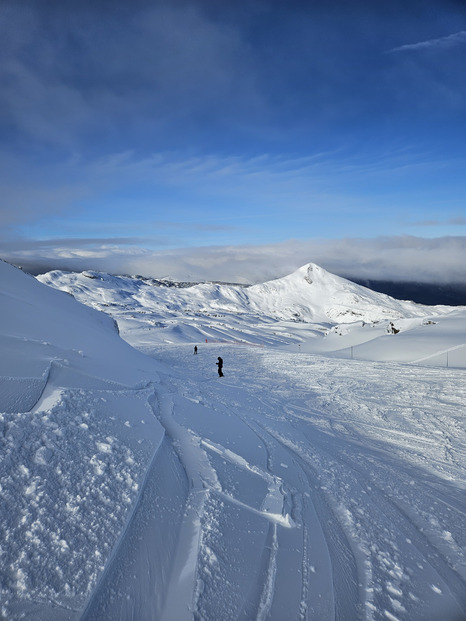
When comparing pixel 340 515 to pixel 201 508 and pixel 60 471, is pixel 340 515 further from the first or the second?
pixel 60 471

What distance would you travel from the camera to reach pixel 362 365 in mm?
22812

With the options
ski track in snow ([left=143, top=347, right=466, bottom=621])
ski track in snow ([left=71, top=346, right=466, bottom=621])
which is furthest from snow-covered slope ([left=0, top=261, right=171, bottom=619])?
ski track in snow ([left=143, top=347, right=466, bottom=621])

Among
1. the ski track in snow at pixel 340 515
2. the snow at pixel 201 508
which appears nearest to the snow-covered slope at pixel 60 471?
the snow at pixel 201 508

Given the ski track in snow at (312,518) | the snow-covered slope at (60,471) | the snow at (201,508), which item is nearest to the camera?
the snow-covered slope at (60,471)

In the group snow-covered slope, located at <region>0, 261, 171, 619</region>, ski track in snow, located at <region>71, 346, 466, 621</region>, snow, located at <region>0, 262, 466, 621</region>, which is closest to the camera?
snow-covered slope, located at <region>0, 261, 171, 619</region>

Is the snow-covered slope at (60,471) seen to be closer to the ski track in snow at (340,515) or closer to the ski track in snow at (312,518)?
the ski track in snow at (312,518)

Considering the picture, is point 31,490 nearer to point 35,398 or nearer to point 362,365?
point 35,398

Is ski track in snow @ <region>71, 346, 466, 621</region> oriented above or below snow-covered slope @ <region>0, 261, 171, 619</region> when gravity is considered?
below

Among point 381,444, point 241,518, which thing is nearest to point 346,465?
point 381,444

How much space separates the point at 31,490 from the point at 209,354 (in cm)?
2779

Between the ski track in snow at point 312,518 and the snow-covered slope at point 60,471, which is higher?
the snow-covered slope at point 60,471

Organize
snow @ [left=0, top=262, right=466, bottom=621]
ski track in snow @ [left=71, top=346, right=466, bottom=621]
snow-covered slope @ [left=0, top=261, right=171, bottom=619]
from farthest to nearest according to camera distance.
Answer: ski track in snow @ [left=71, top=346, right=466, bottom=621] → snow @ [left=0, top=262, right=466, bottom=621] → snow-covered slope @ [left=0, top=261, right=171, bottom=619]

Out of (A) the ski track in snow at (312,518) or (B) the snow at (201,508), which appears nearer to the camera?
(B) the snow at (201,508)

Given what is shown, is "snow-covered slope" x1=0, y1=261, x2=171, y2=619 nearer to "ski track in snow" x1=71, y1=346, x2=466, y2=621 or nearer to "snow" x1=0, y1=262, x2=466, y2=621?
"snow" x1=0, y1=262, x2=466, y2=621
